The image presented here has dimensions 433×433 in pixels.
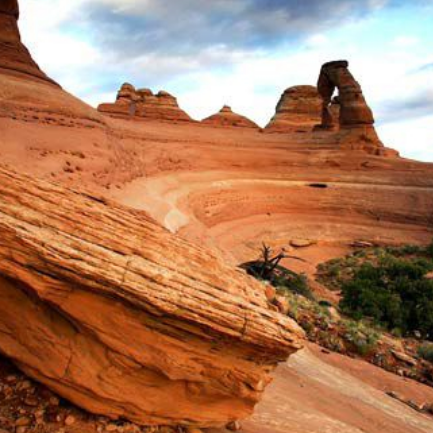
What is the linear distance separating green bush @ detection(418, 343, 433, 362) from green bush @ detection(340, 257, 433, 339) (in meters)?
2.36

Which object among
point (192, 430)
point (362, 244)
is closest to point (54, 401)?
point (192, 430)

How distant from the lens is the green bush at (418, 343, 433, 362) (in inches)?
377

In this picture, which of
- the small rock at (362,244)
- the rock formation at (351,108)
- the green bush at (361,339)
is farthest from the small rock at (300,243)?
the green bush at (361,339)

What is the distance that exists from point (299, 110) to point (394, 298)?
41.3 m

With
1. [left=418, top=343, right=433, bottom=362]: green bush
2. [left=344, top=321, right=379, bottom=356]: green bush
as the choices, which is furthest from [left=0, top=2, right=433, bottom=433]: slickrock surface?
[left=418, top=343, right=433, bottom=362]: green bush

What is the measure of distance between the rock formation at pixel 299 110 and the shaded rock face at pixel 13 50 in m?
34.1

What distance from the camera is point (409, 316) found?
13.2 metres

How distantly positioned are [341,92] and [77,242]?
32.8 m

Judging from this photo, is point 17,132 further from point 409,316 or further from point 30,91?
point 409,316

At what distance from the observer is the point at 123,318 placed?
3.63 m

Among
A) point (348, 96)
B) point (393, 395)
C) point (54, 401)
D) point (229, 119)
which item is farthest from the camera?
point (229, 119)

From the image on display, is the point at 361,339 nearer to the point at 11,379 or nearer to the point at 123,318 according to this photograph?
the point at 123,318

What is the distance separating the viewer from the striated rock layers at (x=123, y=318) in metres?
3.51

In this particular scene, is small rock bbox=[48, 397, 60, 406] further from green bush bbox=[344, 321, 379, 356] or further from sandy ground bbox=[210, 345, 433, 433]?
green bush bbox=[344, 321, 379, 356]
